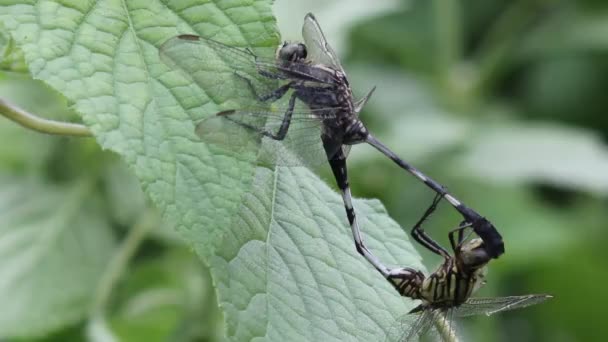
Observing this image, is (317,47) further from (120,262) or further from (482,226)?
(120,262)

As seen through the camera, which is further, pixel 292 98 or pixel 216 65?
pixel 292 98

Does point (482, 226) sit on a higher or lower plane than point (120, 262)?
higher

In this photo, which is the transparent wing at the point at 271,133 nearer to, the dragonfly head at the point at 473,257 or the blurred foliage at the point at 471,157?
the dragonfly head at the point at 473,257

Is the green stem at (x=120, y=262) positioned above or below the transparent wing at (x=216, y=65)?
below

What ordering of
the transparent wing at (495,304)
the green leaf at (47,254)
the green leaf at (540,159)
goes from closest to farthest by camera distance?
the transparent wing at (495,304), the green leaf at (47,254), the green leaf at (540,159)

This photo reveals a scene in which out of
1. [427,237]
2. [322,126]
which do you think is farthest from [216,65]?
[427,237]

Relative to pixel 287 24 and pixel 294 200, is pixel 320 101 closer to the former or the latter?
pixel 294 200

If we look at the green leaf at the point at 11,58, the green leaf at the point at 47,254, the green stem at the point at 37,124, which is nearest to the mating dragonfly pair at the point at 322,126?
the green stem at the point at 37,124
